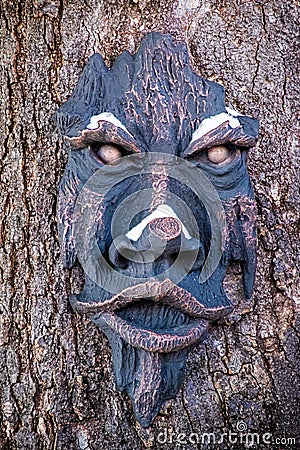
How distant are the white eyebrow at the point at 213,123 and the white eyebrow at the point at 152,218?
0.14 metres

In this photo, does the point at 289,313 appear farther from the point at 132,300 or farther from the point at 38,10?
the point at 38,10

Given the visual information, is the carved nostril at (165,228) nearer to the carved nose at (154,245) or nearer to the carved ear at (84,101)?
the carved nose at (154,245)

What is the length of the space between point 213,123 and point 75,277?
397 mm

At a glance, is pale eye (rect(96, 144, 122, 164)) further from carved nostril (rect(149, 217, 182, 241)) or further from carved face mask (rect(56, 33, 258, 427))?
carved nostril (rect(149, 217, 182, 241))

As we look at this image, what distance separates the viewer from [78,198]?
3.77 feet

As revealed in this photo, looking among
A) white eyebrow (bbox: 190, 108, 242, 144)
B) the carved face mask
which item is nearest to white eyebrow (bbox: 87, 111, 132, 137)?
the carved face mask

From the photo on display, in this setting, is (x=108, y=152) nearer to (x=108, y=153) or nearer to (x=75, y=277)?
(x=108, y=153)

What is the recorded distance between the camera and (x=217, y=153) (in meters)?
1.14

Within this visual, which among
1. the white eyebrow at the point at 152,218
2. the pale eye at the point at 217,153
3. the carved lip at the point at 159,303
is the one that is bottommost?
the carved lip at the point at 159,303

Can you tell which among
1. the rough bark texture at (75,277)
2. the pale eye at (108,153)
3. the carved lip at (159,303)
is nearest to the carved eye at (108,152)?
the pale eye at (108,153)

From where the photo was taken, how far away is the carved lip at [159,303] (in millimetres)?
1078

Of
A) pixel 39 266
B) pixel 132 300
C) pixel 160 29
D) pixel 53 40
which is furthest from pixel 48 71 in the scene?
pixel 132 300

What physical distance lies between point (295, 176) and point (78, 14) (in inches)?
21.3

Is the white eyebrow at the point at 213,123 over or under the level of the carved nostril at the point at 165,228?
over
